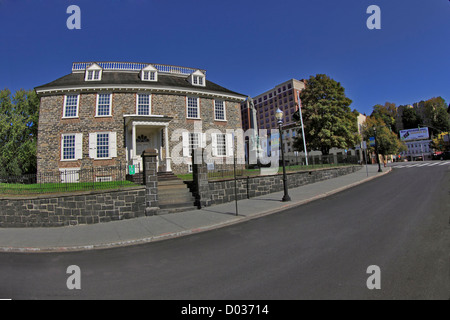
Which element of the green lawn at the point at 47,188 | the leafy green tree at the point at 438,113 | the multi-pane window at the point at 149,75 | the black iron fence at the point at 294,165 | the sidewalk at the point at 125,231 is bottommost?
the sidewalk at the point at 125,231

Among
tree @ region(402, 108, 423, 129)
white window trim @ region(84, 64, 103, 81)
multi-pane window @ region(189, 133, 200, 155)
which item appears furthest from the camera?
tree @ region(402, 108, 423, 129)

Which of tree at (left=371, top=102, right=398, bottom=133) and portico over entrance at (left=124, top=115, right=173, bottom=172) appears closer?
portico over entrance at (left=124, top=115, right=173, bottom=172)

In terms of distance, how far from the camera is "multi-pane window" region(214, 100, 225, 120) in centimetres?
2214

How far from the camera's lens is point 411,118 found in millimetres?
94250

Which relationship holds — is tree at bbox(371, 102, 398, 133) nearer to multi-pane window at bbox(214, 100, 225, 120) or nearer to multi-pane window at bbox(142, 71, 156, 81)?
multi-pane window at bbox(214, 100, 225, 120)

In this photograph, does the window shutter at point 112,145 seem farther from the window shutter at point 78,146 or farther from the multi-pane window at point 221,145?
the multi-pane window at point 221,145

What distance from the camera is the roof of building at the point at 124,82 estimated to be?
18556 millimetres

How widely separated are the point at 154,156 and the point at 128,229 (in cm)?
368

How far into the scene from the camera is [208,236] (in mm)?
6340

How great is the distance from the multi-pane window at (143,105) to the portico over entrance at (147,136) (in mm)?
1552

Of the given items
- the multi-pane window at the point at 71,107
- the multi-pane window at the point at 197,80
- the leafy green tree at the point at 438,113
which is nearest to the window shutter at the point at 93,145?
the multi-pane window at the point at 71,107

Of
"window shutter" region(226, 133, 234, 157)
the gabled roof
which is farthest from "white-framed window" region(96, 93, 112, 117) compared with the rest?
"window shutter" region(226, 133, 234, 157)

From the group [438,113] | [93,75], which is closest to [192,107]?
[93,75]

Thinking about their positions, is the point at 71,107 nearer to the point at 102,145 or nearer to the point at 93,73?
the point at 93,73
